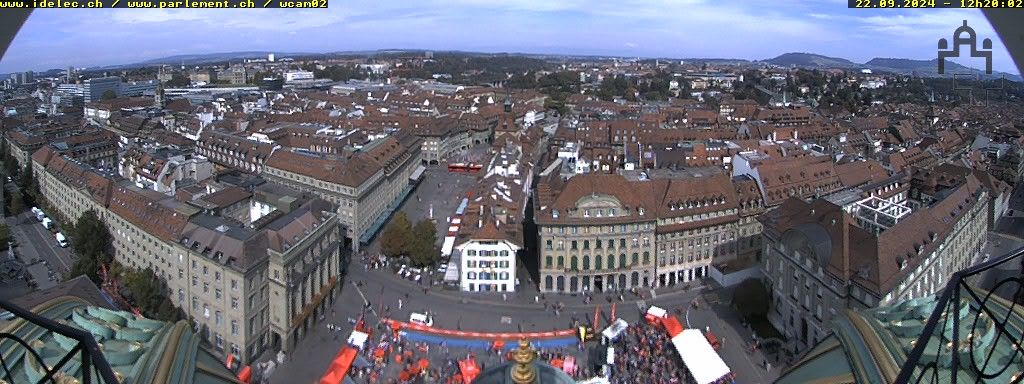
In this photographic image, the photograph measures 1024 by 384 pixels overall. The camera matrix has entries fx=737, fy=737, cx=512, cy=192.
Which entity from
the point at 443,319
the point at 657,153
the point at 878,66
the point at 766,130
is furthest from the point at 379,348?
the point at 878,66

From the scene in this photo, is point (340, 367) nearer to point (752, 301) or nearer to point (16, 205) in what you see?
point (752, 301)

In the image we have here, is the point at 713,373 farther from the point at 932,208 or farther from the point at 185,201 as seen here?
the point at 185,201

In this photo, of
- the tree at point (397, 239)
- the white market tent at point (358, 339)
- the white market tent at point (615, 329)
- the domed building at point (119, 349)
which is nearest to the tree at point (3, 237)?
the tree at point (397, 239)

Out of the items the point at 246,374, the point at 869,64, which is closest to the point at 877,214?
the point at 246,374

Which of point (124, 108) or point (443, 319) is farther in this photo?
point (124, 108)

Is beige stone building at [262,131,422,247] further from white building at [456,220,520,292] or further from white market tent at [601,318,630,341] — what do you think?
white market tent at [601,318,630,341]

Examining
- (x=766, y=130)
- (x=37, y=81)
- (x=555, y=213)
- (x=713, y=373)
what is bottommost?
(x=713, y=373)

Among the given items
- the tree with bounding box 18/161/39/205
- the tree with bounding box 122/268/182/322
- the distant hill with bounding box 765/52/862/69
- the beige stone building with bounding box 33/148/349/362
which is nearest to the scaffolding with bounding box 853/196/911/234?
the beige stone building with bounding box 33/148/349/362

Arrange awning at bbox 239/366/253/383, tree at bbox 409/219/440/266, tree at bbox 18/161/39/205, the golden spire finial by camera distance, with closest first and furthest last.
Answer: the golden spire finial → awning at bbox 239/366/253/383 → tree at bbox 409/219/440/266 → tree at bbox 18/161/39/205

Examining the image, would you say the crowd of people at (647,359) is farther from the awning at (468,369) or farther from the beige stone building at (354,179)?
the beige stone building at (354,179)
